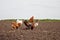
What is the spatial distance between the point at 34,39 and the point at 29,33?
0.32 feet

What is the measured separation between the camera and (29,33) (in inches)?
48.1

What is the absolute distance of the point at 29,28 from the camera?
1.48m

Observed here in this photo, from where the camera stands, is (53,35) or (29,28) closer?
(53,35)

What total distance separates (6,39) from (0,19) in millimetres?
868

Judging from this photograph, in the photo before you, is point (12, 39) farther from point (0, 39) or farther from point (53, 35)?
point (53, 35)

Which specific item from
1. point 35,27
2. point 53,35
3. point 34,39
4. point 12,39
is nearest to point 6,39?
point 12,39

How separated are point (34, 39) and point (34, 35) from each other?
0.20 feet

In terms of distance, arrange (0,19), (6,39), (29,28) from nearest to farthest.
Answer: (6,39)
(29,28)
(0,19)

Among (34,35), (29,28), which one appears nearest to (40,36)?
(34,35)

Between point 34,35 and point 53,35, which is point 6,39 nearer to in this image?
point 34,35

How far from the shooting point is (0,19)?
1973 millimetres

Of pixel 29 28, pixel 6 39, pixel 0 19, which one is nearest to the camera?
pixel 6 39

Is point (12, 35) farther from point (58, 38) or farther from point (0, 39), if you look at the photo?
point (58, 38)

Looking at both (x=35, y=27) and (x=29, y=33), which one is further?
(x=35, y=27)
